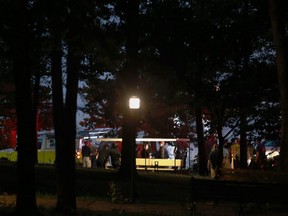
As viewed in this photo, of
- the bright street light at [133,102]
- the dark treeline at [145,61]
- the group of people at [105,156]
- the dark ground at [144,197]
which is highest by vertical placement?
the dark treeline at [145,61]

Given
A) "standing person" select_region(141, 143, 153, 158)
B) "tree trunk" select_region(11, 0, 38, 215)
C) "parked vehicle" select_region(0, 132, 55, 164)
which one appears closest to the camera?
"tree trunk" select_region(11, 0, 38, 215)

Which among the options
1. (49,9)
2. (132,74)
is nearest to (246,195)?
(49,9)

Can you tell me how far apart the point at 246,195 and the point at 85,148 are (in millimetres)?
23850

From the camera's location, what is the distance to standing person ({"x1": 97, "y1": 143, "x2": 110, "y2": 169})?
3656 centimetres

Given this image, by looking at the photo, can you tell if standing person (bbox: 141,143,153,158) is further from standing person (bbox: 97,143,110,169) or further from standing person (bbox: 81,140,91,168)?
standing person (bbox: 81,140,91,168)

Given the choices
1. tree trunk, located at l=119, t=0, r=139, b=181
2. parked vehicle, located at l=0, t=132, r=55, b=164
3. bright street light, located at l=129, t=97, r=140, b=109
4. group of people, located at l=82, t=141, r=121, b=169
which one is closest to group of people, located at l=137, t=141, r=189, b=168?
group of people, located at l=82, t=141, r=121, b=169

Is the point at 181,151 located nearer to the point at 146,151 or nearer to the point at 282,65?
the point at 146,151

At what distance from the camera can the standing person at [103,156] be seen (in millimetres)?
36562

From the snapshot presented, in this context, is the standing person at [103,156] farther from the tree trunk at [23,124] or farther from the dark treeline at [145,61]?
the tree trunk at [23,124]

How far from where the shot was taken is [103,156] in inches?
1452

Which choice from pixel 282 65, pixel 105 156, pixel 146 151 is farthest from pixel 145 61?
pixel 146 151

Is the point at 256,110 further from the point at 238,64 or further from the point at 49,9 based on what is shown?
the point at 49,9

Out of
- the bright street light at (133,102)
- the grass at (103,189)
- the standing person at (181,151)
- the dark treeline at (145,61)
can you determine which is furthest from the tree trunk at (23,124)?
the standing person at (181,151)

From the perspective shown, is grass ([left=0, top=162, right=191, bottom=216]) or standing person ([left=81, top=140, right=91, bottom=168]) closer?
grass ([left=0, top=162, right=191, bottom=216])
